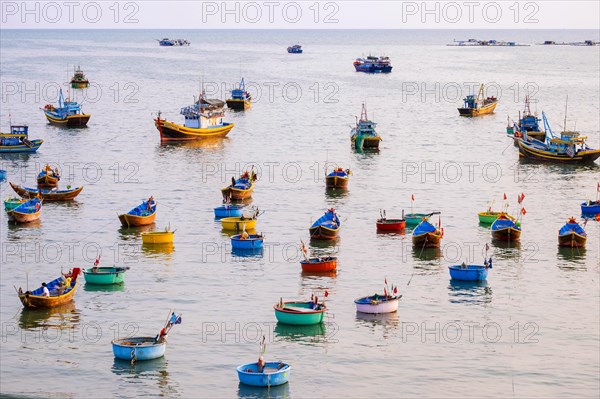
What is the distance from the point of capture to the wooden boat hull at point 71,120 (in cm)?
13362

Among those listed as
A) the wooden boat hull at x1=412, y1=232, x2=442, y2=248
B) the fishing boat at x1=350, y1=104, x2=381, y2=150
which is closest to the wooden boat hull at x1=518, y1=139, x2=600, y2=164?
the fishing boat at x1=350, y1=104, x2=381, y2=150

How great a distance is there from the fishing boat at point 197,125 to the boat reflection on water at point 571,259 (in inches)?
2371

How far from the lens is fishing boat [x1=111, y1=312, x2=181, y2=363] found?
149ft

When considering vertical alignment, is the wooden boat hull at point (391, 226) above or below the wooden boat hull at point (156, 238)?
above

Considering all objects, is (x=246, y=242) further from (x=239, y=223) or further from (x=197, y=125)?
(x=197, y=125)

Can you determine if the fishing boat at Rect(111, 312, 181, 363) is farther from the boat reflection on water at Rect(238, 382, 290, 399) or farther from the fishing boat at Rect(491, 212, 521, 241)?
the fishing boat at Rect(491, 212, 521, 241)

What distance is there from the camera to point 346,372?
4572 centimetres

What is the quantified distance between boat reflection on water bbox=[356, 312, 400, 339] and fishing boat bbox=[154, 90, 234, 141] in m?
68.7

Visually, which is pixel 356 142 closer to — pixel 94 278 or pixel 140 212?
pixel 140 212

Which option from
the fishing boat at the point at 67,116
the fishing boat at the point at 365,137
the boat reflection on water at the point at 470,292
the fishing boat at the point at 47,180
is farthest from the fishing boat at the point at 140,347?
the fishing boat at the point at 67,116

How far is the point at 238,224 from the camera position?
71438mm

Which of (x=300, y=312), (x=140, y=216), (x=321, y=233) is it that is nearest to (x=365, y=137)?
(x=140, y=216)

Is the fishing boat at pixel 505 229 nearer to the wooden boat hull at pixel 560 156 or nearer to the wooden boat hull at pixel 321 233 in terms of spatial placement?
the wooden boat hull at pixel 321 233

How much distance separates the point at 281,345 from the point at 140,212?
1083 inches
